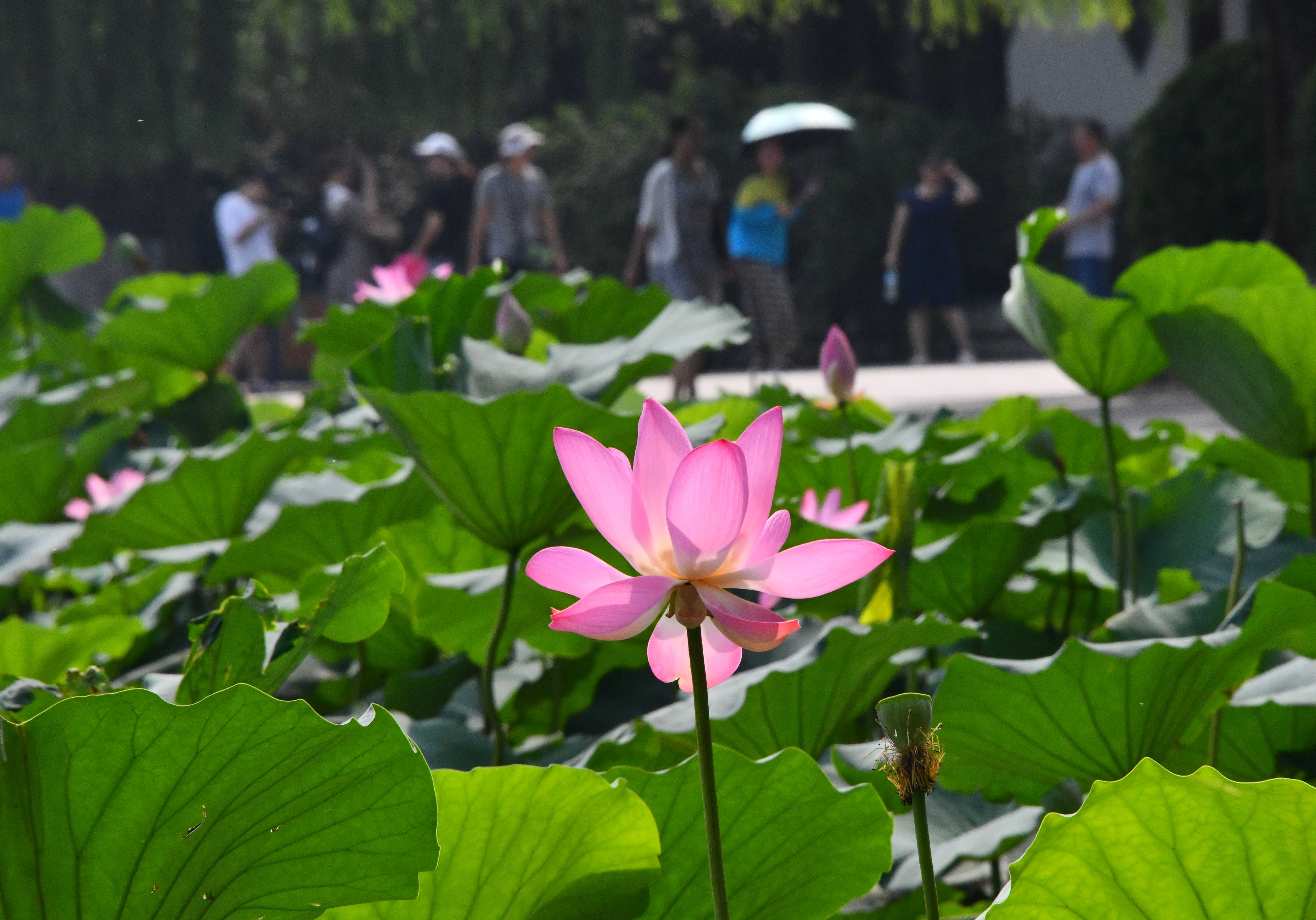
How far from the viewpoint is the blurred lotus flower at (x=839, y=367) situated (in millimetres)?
1523

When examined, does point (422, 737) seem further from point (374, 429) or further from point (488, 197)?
point (488, 197)

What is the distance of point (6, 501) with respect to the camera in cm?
186

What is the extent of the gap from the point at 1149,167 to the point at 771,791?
8.01 metres

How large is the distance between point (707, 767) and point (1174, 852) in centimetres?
19

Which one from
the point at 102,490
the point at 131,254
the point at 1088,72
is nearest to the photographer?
the point at 102,490

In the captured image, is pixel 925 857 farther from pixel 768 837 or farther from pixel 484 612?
pixel 484 612

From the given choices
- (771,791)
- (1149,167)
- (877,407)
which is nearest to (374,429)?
(877,407)

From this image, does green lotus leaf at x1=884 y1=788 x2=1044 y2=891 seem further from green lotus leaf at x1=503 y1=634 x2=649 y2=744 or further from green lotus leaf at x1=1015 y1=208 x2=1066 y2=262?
green lotus leaf at x1=1015 y1=208 x2=1066 y2=262

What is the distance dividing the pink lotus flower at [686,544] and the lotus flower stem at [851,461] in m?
0.88

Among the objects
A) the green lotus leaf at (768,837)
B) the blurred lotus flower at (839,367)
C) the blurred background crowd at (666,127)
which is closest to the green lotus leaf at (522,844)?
the green lotus leaf at (768,837)

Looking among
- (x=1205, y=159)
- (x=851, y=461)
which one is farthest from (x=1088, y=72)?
(x=851, y=461)

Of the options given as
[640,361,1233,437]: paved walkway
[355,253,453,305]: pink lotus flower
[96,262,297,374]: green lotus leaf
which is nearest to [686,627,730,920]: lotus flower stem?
[355,253,453,305]: pink lotus flower

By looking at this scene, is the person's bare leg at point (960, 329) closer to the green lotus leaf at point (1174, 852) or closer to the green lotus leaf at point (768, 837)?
the green lotus leaf at point (768, 837)

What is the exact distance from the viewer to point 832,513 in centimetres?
123
